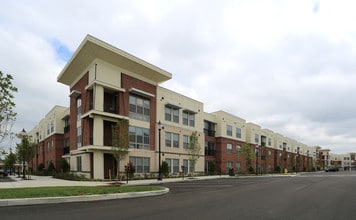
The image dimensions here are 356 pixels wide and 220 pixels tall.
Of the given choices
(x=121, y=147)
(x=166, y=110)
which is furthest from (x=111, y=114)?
(x=166, y=110)

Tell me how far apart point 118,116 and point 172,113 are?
10.5m

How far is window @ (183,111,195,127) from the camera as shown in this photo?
4398 cm

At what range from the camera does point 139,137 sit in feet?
116

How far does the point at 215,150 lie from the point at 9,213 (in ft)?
149

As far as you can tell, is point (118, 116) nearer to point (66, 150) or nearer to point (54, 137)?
point (66, 150)

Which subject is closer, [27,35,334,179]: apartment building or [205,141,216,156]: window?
[27,35,334,179]: apartment building

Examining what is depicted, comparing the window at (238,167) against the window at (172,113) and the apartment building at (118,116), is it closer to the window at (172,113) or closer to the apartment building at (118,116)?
the apartment building at (118,116)

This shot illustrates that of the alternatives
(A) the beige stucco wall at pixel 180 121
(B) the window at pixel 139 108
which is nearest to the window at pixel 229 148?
(A) the beige stucco wall at pixel 180 121

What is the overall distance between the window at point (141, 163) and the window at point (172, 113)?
6924mm

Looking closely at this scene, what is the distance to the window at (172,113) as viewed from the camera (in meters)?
40.3

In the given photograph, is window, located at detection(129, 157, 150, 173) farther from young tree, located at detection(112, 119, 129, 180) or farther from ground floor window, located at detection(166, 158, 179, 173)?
young tree, located at detection(112, 119, 129, 180)

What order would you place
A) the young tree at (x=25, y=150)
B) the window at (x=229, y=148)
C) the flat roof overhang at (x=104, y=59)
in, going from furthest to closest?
the window at (x=229, y=148) → the young tree at (x=25, y=150) → the flat roof overhang at (x=104, y=59)

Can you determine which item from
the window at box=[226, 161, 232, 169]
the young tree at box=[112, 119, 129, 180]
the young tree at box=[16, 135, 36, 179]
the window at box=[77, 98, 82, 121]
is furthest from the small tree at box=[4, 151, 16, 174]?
the window at box=[226, 161, 232, 169]

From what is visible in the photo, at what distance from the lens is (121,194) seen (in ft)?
49.4
